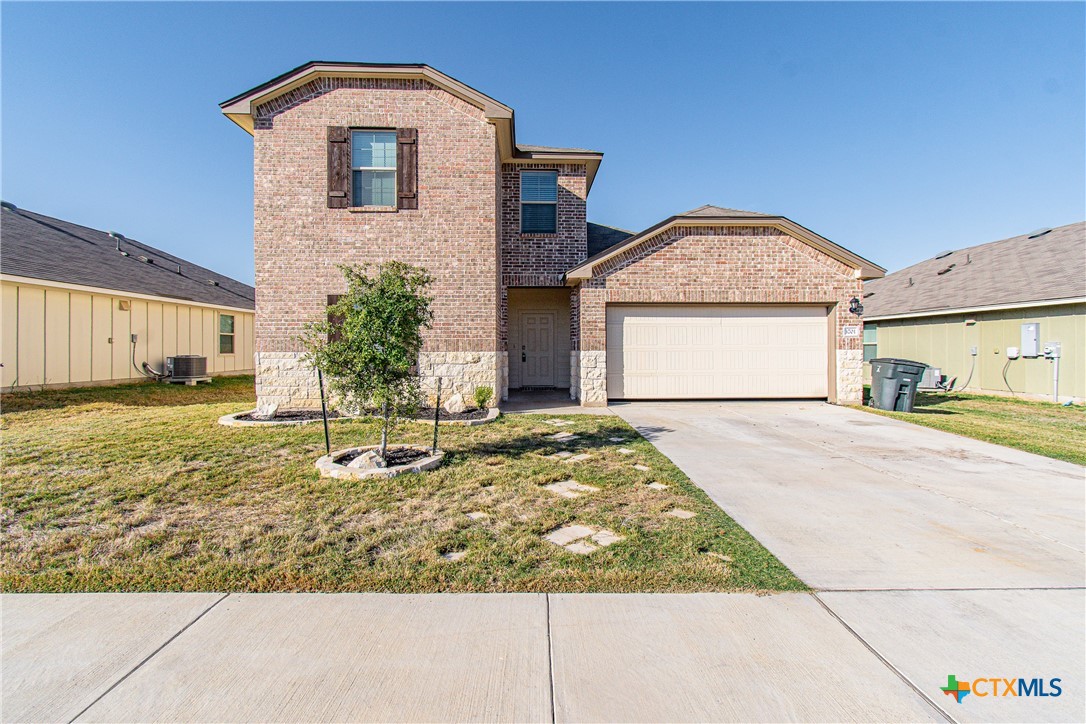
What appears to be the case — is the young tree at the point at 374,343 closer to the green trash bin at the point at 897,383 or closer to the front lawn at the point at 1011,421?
the front lawn at the point at 1011,421

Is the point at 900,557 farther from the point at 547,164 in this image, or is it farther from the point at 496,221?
the point at 547,164

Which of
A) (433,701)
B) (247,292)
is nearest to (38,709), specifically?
(433,701)

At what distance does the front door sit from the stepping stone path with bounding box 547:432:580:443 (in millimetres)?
6291

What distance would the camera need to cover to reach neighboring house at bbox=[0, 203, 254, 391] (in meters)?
11.4

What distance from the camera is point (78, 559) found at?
3432 mm

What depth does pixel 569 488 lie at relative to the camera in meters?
5.07

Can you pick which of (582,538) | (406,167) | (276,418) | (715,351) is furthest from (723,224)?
(276,418)

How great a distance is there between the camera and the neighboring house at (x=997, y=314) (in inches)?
490

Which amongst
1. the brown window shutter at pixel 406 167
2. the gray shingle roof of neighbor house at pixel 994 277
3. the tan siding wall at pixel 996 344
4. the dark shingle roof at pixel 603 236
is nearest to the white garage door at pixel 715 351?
the dark shingle roof at pixel 603 236

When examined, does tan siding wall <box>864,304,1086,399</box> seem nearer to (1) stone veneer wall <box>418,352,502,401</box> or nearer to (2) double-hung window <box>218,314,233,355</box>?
(1) stone veneer wall <box>418,352,502,401</box>

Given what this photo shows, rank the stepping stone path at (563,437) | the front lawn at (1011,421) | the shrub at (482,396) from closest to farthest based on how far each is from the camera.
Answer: the front lawn at (1011,421) → the stepping stone path at (563,437) → the shrub at (482,396)

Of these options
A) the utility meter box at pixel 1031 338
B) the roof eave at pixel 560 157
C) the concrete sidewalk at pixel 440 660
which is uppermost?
the roof eave at pixel 560 157

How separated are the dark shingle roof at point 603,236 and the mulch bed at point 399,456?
8.60 metres

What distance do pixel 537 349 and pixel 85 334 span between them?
11.7 m
